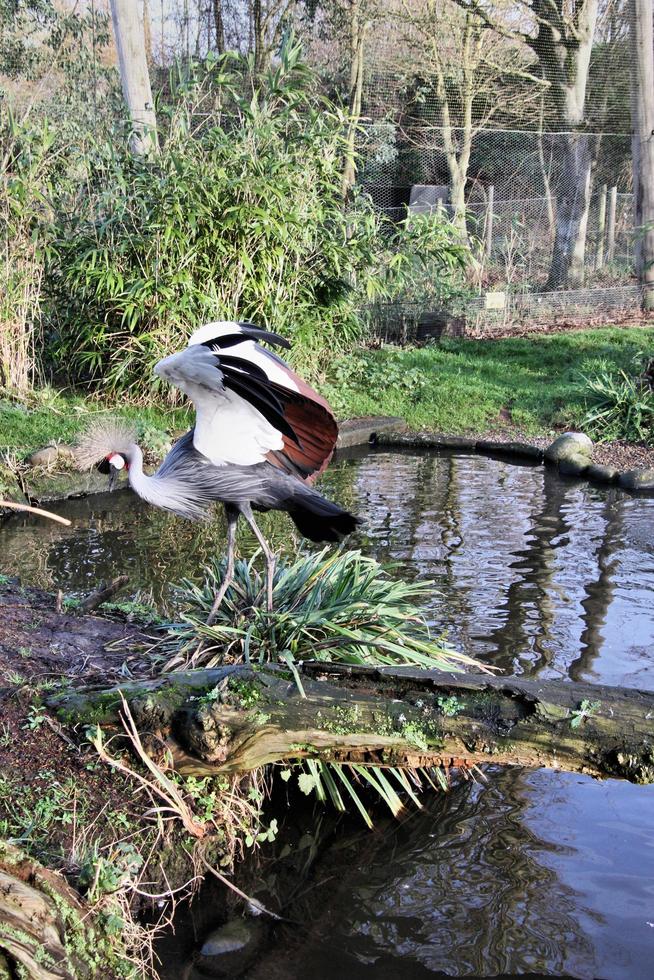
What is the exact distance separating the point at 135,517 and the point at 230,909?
189 inches

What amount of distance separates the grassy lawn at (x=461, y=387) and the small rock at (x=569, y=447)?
0.91 m

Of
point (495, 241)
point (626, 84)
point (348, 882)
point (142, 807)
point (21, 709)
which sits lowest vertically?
point (348, 882)

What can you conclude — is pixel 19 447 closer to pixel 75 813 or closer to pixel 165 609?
pixel 165 609

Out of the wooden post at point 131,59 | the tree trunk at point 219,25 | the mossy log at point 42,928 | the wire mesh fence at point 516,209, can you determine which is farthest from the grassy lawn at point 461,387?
the tree trunk at point 219,25

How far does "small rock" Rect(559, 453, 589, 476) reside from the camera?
8.84 meters

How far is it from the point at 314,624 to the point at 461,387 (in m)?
7.74

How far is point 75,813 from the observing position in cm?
281

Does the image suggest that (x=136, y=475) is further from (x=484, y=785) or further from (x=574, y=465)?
(x=574, y=465)

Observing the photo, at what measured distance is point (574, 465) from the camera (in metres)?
8.87

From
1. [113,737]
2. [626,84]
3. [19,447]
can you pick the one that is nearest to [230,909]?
[113,737]

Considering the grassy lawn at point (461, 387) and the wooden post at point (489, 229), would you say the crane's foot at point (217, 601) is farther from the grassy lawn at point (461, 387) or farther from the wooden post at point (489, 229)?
the wooden post at point (489, 229)

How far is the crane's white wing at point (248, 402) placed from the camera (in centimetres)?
345

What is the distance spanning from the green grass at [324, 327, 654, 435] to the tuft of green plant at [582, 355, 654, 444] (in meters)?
0.21

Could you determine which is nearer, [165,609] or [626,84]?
[165,609]
